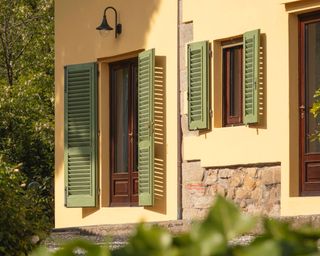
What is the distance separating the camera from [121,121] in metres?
14.9

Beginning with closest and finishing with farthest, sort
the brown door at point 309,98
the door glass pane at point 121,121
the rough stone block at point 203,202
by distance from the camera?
1. the brown door at point 309,98
2. the rough stone block at point 203,202
3. the door glass pane at point 121,121

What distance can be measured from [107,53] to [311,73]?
366 cm

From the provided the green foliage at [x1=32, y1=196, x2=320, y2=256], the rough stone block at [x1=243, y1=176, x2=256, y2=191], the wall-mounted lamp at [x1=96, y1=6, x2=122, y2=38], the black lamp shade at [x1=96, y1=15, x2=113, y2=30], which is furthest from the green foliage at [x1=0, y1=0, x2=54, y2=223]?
the green foliage at [x1=32, y1=196, x2=320, y2=256]

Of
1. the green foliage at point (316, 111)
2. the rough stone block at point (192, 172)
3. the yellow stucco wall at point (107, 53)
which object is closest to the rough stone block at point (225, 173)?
the rough stone block at point (192, 172)

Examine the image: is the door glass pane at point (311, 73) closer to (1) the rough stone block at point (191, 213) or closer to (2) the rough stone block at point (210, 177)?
(2) the rough stone block at point (210, 177)

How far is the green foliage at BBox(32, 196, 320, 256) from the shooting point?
1.31 meters

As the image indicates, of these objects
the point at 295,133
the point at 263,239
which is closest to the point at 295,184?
the point at 295,133

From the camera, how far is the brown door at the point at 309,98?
1173 cm

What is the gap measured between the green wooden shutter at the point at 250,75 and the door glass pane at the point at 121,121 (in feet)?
8.86

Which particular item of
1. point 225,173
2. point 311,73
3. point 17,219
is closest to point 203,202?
point 225,173

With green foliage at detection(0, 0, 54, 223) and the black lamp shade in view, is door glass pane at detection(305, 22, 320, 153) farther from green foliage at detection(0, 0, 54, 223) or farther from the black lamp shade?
green foliage at detection(0, 0, 54, 223)

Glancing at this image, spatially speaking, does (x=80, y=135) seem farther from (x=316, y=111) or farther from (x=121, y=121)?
(x=316, y=111)

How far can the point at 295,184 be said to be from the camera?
11797 millimetres

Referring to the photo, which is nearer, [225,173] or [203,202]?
[225,173]
